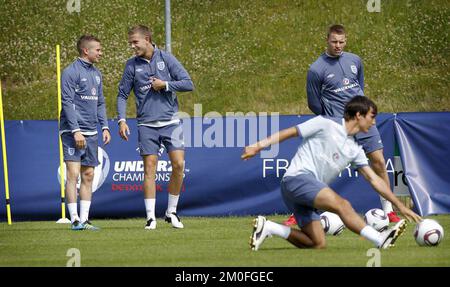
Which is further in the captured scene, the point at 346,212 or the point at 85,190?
the point at 85,190

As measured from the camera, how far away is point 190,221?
1416 cm

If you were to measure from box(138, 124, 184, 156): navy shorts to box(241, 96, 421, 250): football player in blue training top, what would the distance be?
11.4ft

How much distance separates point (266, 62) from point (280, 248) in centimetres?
1596

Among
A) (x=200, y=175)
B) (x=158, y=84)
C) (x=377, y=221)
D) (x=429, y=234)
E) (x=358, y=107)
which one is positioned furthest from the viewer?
(x=200, y=175)

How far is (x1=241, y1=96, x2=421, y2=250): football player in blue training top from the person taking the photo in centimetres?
908

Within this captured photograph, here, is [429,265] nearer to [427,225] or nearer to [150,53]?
[427,225]

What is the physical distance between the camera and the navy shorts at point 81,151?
12.7 meters

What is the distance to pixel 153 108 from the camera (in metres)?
12.7

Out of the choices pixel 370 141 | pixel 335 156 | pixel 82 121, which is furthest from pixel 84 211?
pixel 335 156

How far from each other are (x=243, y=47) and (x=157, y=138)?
13.5 metres

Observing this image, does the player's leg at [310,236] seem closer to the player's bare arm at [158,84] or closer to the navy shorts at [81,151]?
the player's bare arm at [158,84]

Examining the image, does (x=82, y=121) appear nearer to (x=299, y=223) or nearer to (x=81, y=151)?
(x=81, y=151)

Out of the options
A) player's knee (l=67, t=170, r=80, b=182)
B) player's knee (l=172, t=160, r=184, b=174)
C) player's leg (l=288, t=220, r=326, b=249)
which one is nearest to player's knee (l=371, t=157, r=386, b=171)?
player's knee (l=172, t=160, r=184, b=174)
